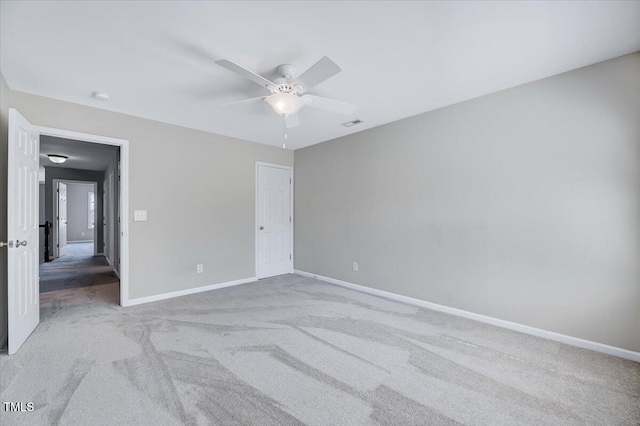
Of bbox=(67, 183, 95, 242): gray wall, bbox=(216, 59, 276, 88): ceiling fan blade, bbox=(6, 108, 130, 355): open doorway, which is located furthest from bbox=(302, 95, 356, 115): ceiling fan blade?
bbox=(67, 183, 95, 242): gray wall

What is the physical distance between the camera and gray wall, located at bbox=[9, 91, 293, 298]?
3.37 m

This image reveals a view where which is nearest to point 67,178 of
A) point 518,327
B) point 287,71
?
point 287,71

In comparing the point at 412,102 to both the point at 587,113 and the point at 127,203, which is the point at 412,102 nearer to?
the point at 587,113

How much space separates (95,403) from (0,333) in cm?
151

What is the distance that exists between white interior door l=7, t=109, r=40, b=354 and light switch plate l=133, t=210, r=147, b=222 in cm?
90

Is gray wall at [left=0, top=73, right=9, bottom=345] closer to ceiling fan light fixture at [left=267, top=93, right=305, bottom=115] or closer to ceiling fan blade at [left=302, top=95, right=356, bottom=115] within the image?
ceiling fan light fixture at [left=267, top=93, right=305, bottom=115]

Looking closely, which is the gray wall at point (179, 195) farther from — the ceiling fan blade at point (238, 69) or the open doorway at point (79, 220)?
A: the ceiling fan blade at point (238, 69)

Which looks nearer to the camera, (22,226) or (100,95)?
(22,226)

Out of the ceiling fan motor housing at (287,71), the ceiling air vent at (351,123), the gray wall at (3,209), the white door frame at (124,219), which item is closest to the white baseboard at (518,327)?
the ceiling air vent at (351,123)

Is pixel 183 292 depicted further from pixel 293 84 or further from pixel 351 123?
pixel 351 123

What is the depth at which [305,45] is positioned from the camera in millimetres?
2105

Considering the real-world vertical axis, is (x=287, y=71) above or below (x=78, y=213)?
above

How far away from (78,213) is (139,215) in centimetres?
996

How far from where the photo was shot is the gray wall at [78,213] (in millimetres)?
10523
